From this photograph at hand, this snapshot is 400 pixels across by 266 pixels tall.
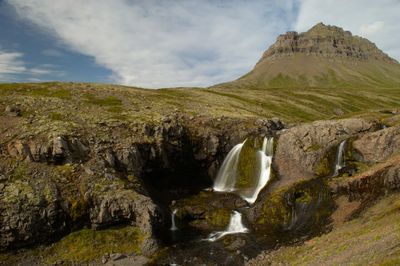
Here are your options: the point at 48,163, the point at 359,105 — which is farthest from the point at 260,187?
the point at 359,105

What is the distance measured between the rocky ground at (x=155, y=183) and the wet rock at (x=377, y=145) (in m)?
0.18

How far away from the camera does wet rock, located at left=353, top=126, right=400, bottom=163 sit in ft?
184

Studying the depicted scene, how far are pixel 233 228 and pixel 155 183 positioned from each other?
17.9 m

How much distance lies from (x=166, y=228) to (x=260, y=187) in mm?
20130

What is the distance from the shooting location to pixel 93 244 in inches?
1725

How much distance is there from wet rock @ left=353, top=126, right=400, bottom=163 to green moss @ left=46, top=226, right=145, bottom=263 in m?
38.8

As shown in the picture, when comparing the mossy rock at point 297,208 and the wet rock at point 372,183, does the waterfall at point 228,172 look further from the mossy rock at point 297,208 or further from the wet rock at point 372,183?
the wet rock at point 372,183

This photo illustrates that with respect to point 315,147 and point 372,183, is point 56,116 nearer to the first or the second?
point 315,147

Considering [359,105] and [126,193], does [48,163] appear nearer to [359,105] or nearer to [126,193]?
[126,193]

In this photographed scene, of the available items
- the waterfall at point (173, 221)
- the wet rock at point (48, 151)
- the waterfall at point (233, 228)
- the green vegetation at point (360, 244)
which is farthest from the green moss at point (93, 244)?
the green vegetation at point (360, 244)

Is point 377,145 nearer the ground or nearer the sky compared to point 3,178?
nearer the sky

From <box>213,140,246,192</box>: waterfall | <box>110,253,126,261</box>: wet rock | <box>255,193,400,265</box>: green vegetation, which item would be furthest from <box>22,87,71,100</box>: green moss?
<box>255,193,400,265</box>: green vegetation

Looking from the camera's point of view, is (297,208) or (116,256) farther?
(297,208)

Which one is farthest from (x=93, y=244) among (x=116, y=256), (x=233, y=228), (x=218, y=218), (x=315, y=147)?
(x=315, y=147)
